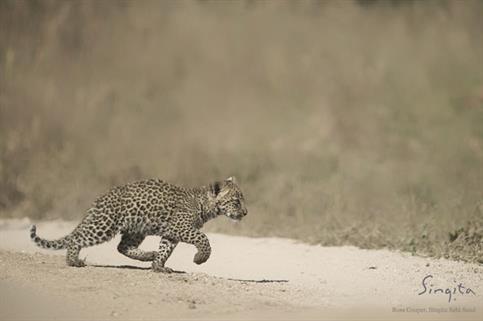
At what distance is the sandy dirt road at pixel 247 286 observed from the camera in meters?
9.88

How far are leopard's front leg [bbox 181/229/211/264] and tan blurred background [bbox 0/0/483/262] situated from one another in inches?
156

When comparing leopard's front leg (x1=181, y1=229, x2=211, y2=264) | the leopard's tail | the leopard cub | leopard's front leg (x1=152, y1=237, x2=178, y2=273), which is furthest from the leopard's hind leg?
leopard's front leg (x1=181, y1=229, x2=211, y2=264)

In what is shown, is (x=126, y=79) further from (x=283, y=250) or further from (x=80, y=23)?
(x=283, y=250)

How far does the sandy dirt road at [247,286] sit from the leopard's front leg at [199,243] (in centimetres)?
26

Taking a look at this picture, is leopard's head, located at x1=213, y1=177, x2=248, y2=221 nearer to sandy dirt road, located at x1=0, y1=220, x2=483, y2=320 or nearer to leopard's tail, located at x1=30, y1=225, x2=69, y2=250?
sandy dirt road, located at x1=0, y1=220, x2=483, y2=320

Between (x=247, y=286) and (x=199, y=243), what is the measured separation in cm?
77

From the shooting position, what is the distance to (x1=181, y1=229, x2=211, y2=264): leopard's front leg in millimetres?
11461

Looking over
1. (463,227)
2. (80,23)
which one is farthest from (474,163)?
(80,23)

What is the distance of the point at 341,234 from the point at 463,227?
1520 millimetres

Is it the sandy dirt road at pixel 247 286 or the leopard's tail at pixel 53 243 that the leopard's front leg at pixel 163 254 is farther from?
the leopard's tail at pixel 53 243

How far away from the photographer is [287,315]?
9.91m

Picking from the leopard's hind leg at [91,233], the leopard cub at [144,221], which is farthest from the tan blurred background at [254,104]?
the leopard's hind leg at [91,233]

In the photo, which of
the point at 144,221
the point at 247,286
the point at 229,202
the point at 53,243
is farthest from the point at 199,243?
the point at 53,243

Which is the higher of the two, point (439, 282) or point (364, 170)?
point (364, 170)
